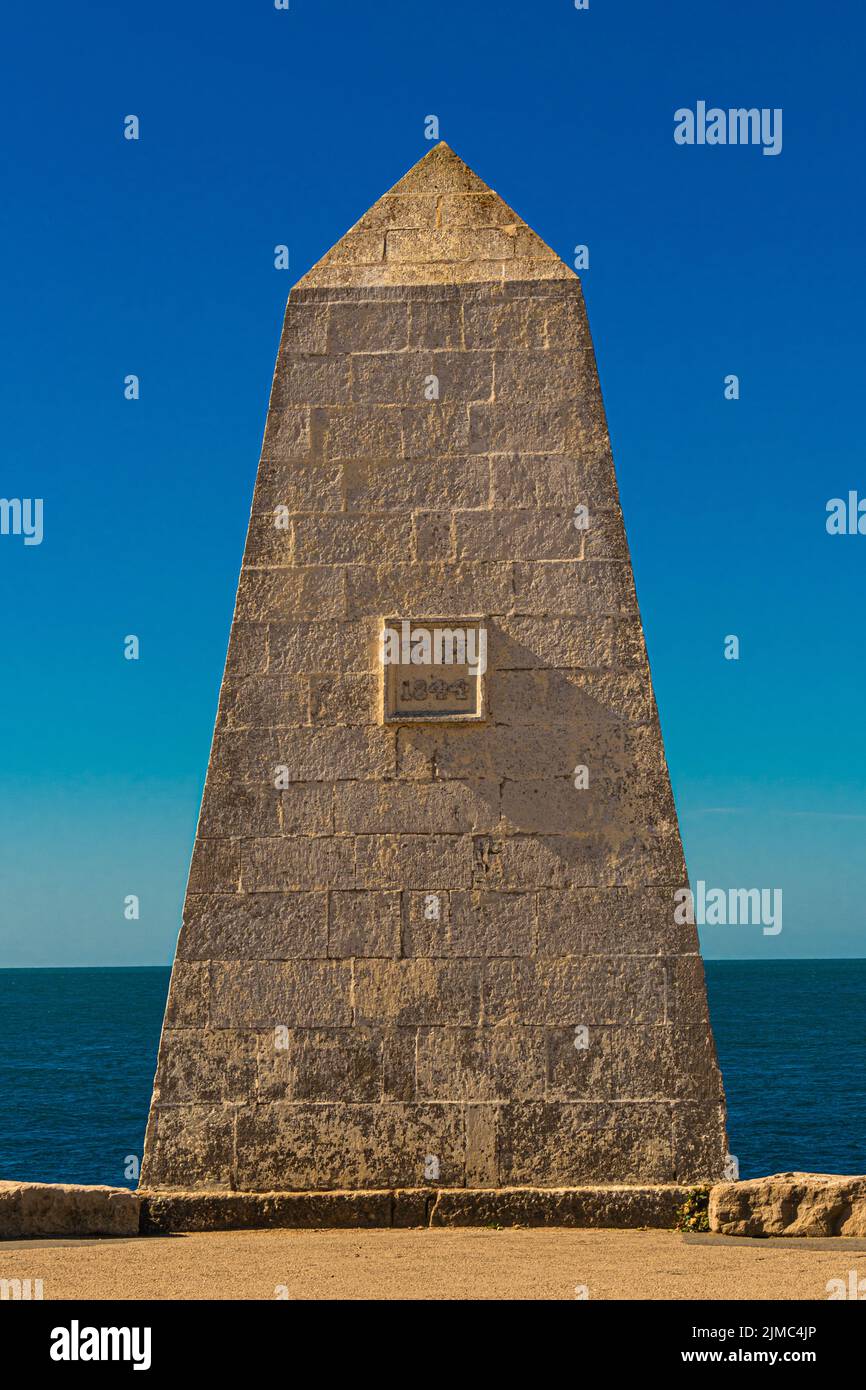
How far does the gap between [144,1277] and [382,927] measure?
2.02m

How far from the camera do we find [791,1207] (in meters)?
6.60

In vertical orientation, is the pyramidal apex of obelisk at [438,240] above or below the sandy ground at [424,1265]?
above

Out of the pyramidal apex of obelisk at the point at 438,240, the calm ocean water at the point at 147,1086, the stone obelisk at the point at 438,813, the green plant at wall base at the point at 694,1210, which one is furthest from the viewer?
the calm ocean water at the point at 147,1086

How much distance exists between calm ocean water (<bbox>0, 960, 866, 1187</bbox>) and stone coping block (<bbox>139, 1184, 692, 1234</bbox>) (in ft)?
23.4

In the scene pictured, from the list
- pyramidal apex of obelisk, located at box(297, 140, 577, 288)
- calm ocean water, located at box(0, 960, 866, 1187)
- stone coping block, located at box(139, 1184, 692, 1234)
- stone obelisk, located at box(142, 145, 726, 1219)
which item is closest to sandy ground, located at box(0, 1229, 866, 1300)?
stone coping block, located at box(139, 1184, 692, 1234)

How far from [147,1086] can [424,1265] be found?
45.4 m

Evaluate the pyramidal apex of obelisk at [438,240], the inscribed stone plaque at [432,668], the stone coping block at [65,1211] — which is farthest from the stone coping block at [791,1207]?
the pyramidal apex of obelisk at [438,240]

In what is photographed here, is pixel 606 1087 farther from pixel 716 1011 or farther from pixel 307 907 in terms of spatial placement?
pixel 716 1011

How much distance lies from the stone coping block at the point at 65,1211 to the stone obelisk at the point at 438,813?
262mm

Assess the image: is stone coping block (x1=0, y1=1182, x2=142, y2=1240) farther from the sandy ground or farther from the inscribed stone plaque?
the inscribed stone plaque

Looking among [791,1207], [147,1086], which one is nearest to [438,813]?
[791,1207]

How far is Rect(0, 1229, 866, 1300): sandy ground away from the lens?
215 inches

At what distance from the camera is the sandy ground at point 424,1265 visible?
5449 mm

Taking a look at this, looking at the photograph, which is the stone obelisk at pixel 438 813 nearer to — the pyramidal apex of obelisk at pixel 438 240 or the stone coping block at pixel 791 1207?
the pyramidal apex of obelisk at pixel 438 240
